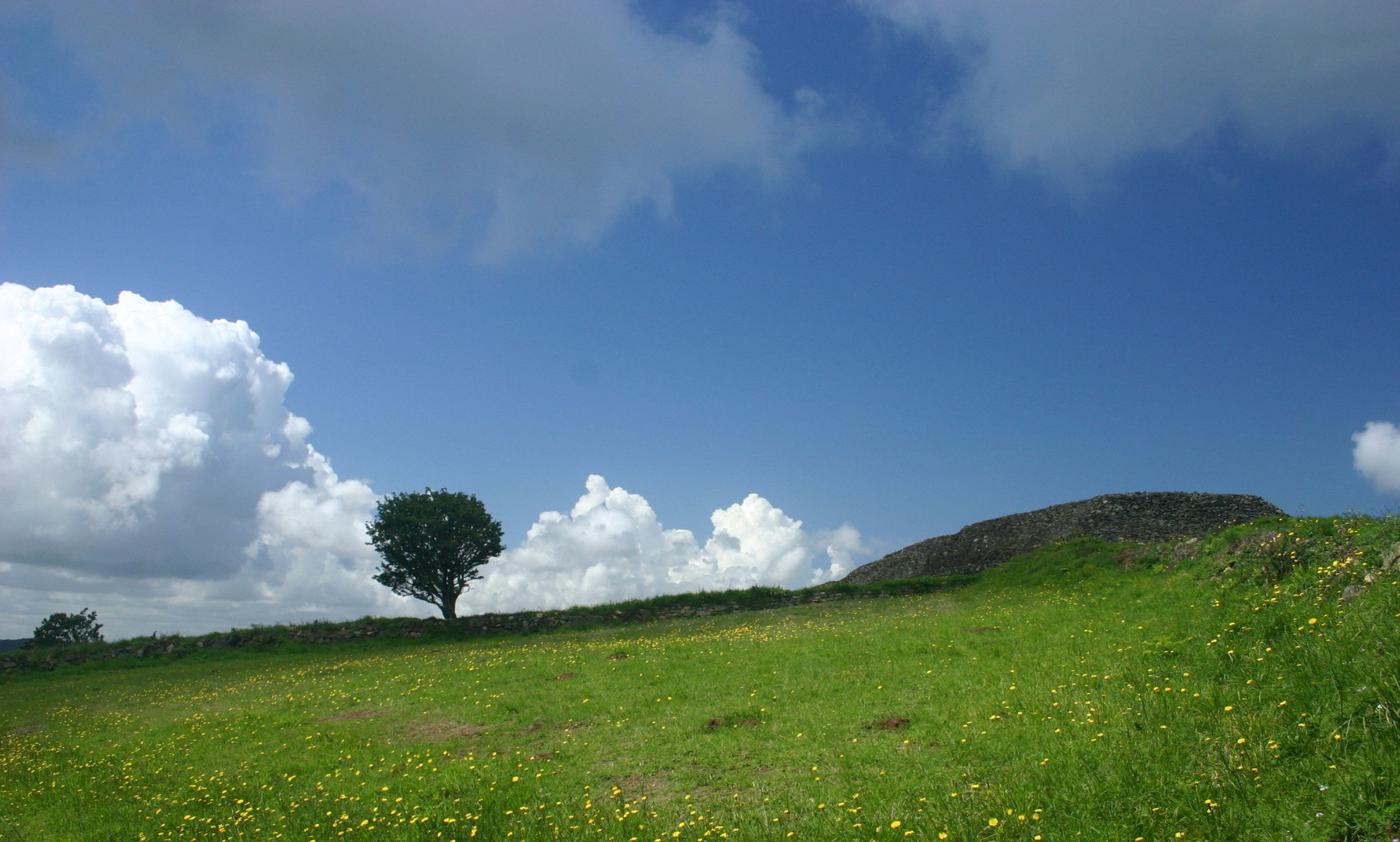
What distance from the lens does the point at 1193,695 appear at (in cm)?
916

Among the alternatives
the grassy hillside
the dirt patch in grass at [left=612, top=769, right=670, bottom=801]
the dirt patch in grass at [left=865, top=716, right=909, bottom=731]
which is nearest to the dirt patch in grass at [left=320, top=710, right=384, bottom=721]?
the grassy hillside

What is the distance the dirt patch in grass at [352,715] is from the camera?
1716 cm

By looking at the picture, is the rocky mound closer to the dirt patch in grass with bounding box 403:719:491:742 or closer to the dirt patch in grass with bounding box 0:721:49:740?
the dirt patch in grass with bounding box 403:719:491:742

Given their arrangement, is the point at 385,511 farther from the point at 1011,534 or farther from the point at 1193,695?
the point at 1193,695

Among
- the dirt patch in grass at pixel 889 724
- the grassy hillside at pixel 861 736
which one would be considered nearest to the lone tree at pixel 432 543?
the grassy hillside at pixel 861 736

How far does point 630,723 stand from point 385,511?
32189 mm

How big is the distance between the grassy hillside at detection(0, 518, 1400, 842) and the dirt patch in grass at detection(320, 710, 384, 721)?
0.18 metres

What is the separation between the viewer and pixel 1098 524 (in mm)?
33812

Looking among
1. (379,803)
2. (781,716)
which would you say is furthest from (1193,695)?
(379,803)

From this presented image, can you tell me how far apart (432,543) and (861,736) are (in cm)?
3515

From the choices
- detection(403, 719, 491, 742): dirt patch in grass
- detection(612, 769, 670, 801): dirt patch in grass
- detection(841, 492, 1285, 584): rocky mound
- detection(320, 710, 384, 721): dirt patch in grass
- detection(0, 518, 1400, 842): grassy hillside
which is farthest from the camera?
detection(841, 492, 1285, 584): rocky mound

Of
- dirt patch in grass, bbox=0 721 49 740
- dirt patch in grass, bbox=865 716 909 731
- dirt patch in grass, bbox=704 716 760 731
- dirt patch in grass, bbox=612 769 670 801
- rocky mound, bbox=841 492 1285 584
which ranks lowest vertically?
dirt patch in grass, bbox=0 721 49 740

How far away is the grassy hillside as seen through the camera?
6.96 metres

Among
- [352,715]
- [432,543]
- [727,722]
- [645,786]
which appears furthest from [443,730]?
[432,543]
